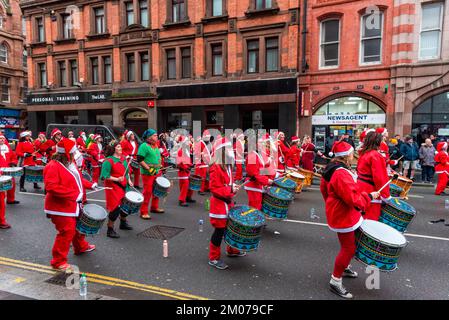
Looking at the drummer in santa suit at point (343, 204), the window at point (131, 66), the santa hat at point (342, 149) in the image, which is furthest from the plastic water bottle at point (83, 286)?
the window at point (131, 66)

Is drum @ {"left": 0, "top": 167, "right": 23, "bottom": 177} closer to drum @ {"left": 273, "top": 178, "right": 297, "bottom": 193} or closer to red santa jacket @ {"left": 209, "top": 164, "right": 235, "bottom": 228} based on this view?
red santa jacket @ {"left": 209, "top": 164, "right": 235, "bottom": 228}

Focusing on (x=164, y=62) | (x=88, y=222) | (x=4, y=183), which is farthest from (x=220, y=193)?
(x=164, y=62)

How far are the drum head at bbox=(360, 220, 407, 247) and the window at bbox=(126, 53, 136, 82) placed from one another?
897 inches

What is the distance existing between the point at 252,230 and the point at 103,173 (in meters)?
3.31

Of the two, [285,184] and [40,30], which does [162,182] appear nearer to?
[285,184]

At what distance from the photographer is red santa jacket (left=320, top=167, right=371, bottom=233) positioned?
12.8 ft

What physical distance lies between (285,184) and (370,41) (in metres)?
13.9

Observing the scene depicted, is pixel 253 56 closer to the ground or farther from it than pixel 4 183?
farther from it

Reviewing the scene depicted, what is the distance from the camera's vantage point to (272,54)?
66.1 feet

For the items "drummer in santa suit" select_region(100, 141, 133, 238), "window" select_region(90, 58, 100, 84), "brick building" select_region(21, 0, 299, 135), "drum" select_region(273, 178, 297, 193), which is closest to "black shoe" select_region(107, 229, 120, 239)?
"drummer in santa suit" select_region(100, 141, 133, 238)

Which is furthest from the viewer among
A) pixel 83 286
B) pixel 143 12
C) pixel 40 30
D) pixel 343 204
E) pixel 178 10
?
pixel 40 30
